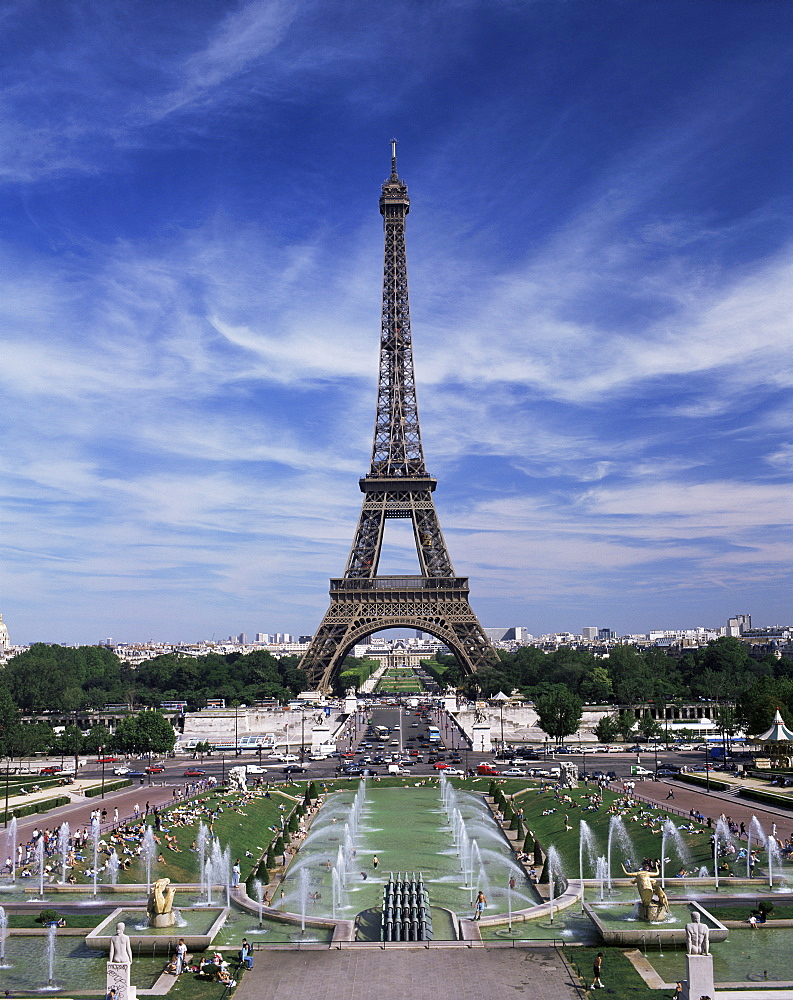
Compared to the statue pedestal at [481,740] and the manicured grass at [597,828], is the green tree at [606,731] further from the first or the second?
the manicured grass at [597,828]

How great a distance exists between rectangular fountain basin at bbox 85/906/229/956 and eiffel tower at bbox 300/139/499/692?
7393cm

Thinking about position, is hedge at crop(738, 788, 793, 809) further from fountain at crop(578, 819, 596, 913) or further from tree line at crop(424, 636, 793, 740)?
tree line at crop(424, 636, 793, 740)

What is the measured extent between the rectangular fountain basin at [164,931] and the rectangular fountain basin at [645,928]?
41.4 ft

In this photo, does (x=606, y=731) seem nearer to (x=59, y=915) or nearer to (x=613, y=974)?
(x=613, y=974)

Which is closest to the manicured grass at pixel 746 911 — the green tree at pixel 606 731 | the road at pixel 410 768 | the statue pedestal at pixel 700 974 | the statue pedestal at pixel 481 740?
the statue pedestal at pixel 700 974

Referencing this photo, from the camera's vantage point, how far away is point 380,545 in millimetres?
112688

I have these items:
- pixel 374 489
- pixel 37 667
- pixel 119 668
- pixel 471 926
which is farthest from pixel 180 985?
pixel 119 668

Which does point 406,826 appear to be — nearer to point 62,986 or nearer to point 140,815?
point 140,815

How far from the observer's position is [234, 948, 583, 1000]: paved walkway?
82.2 ft

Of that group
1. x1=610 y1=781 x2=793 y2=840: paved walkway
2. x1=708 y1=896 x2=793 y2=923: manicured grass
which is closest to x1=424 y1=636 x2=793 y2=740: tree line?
x1=610 y1=781 x2=793 y2=840: paved walkway

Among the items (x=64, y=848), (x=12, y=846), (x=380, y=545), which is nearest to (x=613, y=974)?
(x=64, y=848)

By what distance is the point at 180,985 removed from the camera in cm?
2653

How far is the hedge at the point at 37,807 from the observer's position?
53.4 metres

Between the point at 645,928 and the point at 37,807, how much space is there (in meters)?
40.6
